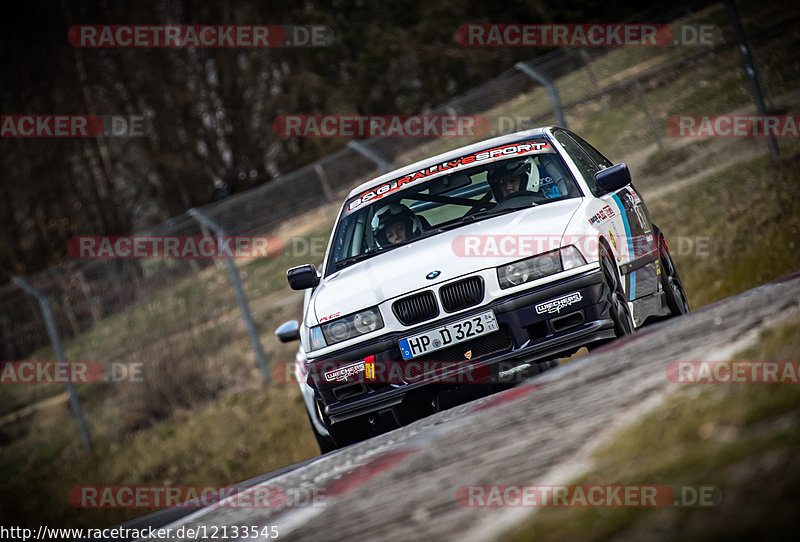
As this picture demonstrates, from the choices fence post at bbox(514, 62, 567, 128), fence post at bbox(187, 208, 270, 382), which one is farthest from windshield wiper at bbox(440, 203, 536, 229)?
fence post at bbox(187, 208, 270, 382)

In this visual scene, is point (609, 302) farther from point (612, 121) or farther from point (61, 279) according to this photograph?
point (612, 121)

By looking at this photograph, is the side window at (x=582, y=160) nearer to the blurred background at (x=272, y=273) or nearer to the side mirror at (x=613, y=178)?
the side mirror at (x=613, y=178)

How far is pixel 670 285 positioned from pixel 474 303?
85.6 inches

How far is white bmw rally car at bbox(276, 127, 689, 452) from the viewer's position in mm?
5320

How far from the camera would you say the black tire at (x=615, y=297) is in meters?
5.39

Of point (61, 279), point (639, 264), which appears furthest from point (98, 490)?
point (639, 264)

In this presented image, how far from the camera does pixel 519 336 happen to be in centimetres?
534

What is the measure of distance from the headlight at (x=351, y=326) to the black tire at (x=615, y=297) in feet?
4.39

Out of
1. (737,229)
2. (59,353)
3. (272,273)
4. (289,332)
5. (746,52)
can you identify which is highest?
(746,52)

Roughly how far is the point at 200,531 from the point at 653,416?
223 centimetres

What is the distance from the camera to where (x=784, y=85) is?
12859 millimetres

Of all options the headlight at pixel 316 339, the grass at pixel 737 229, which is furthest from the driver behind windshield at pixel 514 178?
the grass at pixel 737 229

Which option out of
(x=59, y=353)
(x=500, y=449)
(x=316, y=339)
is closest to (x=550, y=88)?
(x=316, y=339)

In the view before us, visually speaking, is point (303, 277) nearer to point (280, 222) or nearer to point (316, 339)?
point (316, 339)
